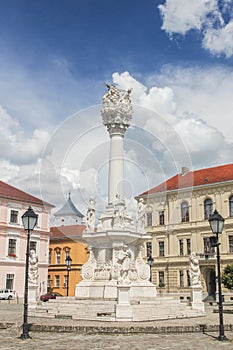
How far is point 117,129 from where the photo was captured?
85.7ft

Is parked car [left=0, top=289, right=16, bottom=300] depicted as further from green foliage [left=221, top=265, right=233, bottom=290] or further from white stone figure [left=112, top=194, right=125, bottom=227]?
white stone figure [left=112, top=194, right=125, bottom=227]

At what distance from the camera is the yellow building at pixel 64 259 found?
2478 inches

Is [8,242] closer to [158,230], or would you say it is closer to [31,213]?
[158,230]

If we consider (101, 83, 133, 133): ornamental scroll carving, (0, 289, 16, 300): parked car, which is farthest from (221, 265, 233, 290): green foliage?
(0, 289, 16, 300): parked car

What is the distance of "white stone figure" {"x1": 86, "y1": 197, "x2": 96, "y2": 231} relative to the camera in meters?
25.0

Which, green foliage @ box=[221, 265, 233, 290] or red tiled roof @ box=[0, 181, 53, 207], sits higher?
red tiled roof @ box=[0, 181, 53, 207]

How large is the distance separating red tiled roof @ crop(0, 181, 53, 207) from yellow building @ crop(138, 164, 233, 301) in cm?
1427

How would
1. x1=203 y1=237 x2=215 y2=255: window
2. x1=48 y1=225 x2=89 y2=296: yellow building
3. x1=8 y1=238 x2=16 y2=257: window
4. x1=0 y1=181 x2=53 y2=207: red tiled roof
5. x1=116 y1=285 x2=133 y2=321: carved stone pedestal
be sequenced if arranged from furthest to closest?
1. x1=48 y1=225 x2=89 y2=296: yellow building
2. x1=0 y1=181 x2=53 y2=207: red tiled roof
3. x1=203 y1=237 x2=215 y2=255: window
4. x1=8 y1=238 x2=16 y2=257: window
5. x1=116 y1=285 x2=133 y2=321: carved stone pedestal

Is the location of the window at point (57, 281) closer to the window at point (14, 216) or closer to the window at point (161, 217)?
the window at point (14, 216)

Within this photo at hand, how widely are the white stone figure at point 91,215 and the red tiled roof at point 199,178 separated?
26896 mm

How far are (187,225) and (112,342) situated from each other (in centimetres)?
4184

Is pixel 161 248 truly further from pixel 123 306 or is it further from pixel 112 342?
pixel 112 342

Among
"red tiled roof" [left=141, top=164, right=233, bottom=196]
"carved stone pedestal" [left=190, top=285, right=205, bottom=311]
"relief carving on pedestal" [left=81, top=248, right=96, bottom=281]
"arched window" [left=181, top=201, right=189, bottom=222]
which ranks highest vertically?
"red tiled roof" [left=141, top=164, right=233, bottom=196]

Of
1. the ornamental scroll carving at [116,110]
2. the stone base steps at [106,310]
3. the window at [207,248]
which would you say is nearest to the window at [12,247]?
the window at [207,248]
